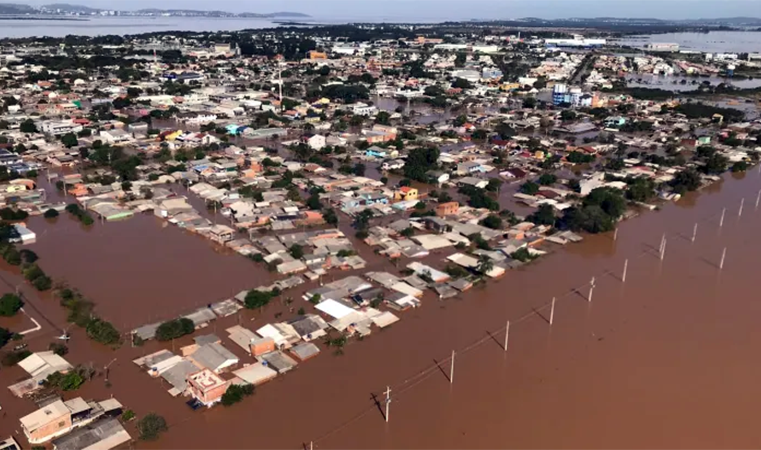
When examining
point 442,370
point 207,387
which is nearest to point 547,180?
point 442,370

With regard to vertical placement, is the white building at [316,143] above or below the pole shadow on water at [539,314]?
above

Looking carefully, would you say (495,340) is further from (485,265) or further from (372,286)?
(372,286)

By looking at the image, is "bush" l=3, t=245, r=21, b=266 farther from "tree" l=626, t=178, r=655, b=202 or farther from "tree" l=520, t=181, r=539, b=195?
"tree" l=626, t=178, r=655, b=202

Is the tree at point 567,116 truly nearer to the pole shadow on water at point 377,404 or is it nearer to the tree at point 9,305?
the pole shadow on water at point 377,404

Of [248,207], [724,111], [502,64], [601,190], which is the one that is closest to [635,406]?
[601,190]

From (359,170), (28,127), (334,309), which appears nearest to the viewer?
(334,309)

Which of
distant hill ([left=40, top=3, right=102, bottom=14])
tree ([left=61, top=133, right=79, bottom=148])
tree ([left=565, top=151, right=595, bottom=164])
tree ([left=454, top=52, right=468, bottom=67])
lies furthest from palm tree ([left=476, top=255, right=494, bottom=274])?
distant hill ([left=40, top=3, right=102, bottom=14])

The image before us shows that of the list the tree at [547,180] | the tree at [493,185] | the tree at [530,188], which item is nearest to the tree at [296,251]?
the tree at [493,185]
